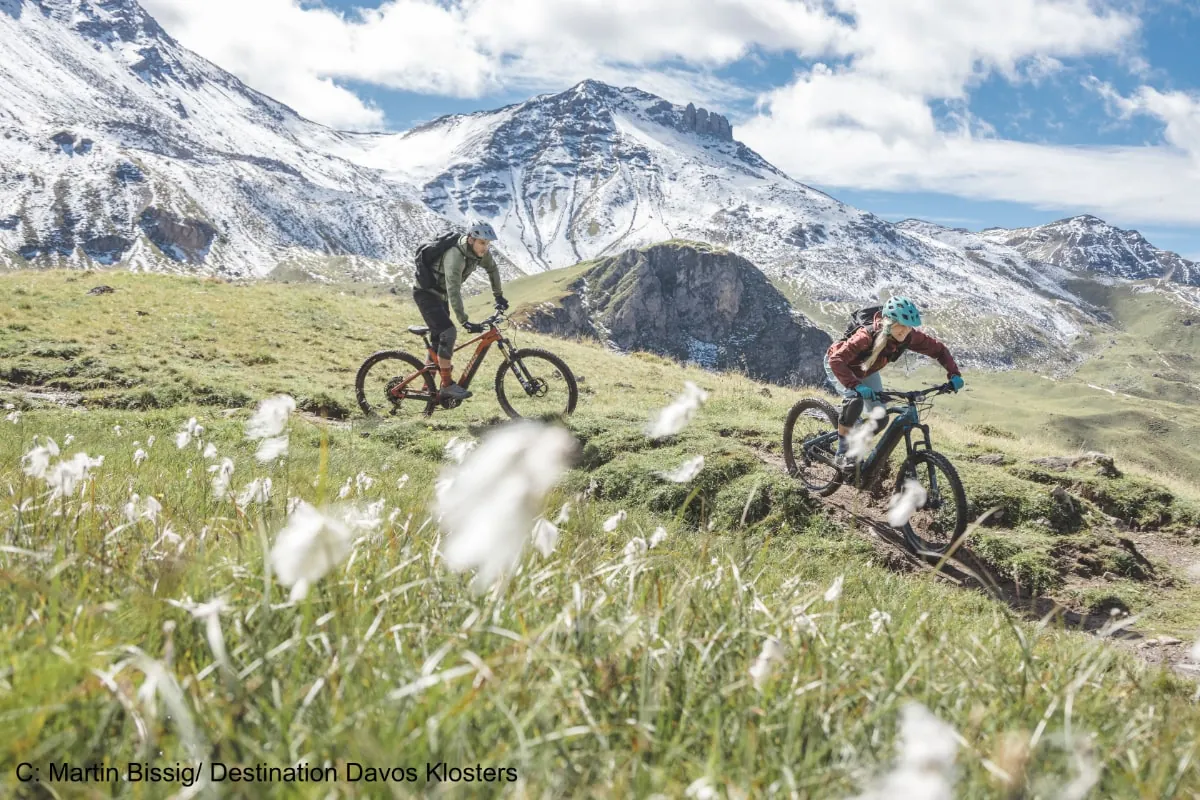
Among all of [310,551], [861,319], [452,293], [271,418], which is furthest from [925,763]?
[452,293]

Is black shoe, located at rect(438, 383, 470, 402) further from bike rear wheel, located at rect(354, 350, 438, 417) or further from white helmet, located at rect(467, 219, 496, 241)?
white helmet, located at rect(467, 219, 496, 241)

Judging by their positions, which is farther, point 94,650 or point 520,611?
point 520,611

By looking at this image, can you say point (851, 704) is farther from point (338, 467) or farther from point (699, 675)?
point (338, 467)

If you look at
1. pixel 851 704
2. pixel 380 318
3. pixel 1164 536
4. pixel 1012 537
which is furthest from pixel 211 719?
pixel 380 318

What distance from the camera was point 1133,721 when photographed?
9.13 feet

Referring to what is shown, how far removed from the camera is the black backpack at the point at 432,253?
45.1 ft

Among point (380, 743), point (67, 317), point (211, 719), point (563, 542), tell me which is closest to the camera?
point (380, 743)

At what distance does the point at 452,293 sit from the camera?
13.2m

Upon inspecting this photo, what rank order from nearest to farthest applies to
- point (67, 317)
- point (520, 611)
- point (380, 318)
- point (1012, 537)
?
point (520, 611)
point (1012, 537)
point (67, 317)
point (380, 318)

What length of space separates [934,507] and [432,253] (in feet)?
31.1

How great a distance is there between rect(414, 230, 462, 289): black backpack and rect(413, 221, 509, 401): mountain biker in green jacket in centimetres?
6

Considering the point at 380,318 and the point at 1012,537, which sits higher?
the point at 380,318

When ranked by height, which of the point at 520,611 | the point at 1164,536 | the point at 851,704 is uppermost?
the point at 520,611

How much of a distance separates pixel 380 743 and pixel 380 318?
87.4ft
